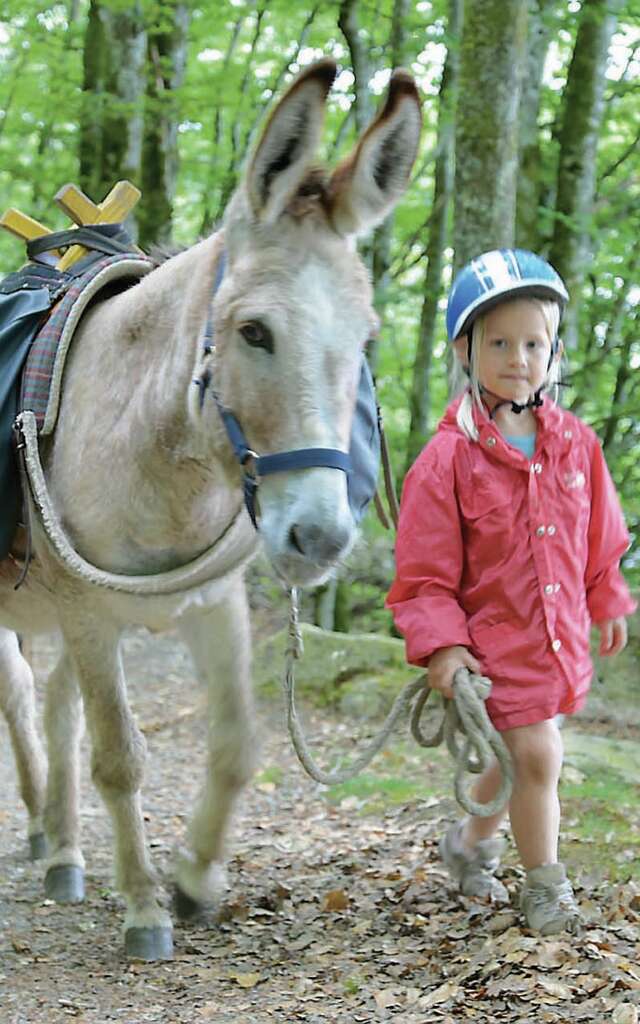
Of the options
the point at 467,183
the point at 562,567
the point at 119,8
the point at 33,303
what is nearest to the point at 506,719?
the point at 562,567

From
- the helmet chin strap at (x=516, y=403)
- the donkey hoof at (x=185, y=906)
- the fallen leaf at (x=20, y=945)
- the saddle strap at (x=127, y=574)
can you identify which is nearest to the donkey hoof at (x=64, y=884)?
the fallen leaf at (x=20, y=945)

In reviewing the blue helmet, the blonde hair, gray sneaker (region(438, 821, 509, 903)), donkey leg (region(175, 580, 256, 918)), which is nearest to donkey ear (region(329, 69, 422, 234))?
the blue helmet

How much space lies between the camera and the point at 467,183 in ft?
18.6

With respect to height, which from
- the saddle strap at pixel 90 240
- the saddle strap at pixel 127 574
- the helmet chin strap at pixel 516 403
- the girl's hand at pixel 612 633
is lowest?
the girl's hand at pixel 612 633

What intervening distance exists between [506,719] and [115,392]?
4.96ft

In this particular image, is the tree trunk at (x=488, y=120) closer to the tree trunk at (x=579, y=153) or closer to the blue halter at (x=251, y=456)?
the tree trunk at (x=579, y=153)

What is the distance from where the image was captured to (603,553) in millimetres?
3625

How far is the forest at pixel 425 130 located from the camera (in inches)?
226

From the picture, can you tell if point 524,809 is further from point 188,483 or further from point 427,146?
point 427,146

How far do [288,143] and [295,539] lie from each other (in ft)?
3.03

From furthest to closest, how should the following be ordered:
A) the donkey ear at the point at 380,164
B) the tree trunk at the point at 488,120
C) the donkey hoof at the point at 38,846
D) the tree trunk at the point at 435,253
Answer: the tree trunk at the point at 435,253
the tree trunk at the point at 488,120
the donkey hoof at the point at 38,846
the donkey ear at the point at 380,164

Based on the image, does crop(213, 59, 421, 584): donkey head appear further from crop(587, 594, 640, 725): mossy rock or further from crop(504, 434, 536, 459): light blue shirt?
crop(587, 594, 640, 725): mossy rock

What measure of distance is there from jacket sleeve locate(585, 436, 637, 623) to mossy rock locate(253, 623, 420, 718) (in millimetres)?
3607

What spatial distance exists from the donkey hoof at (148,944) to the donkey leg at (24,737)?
136 centimetres
